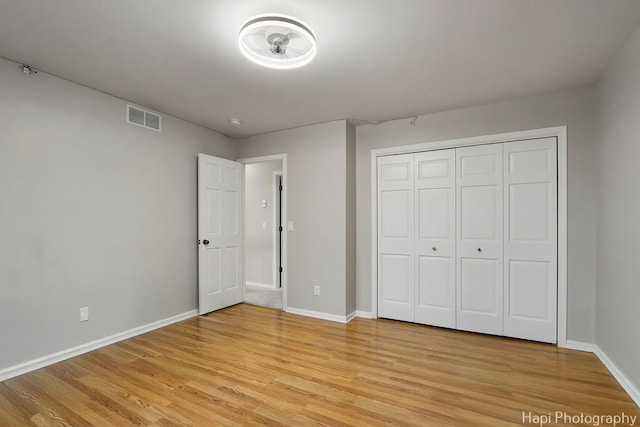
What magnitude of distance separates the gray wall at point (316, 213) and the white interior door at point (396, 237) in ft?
1.64

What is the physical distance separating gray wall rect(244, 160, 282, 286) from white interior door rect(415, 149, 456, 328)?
9.14ft

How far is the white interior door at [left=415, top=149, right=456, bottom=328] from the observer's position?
3564mm

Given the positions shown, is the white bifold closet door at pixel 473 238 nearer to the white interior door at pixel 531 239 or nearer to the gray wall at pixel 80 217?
the white interior door at pixel 531 239

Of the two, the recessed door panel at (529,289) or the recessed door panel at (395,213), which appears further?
the recessed door panel at (395,213)

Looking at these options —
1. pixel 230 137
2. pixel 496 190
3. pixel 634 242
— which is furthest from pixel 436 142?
pixel 230 137

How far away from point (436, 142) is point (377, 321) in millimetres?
2272

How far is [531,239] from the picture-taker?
3188 mm

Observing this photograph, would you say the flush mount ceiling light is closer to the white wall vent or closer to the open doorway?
the white wall vent

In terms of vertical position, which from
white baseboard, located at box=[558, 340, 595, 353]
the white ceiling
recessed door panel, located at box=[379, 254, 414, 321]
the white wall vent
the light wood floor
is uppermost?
the white ceiling

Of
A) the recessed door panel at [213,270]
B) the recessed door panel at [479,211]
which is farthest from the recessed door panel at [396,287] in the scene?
the recessed door panel at [213,270]

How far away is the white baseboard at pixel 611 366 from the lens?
214 centimetres

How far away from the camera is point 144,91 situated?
3.06 meters

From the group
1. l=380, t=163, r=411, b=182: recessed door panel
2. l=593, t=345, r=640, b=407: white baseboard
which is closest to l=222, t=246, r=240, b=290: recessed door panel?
l=380, t=163, r=411, b=182: recessed door panel

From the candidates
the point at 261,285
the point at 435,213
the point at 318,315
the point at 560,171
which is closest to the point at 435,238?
the point at 435,213
